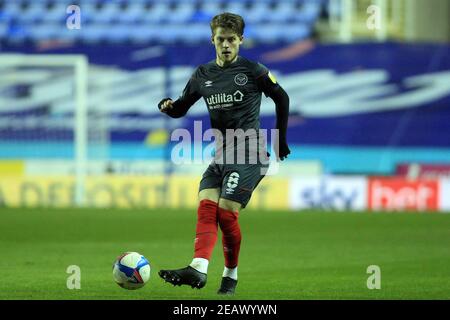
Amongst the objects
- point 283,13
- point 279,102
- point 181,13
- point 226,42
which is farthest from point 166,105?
point 283,13

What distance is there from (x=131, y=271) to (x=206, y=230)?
2.30 ft

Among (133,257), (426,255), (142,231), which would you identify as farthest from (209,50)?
(133,257)

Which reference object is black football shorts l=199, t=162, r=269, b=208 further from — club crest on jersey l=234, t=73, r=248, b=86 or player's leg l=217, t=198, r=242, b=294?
club crest on jersey l=234, t=73, r=248, b=86

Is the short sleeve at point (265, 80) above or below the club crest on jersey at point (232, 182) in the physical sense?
above

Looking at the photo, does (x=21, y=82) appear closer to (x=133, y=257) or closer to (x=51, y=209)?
(x=51, y=209)

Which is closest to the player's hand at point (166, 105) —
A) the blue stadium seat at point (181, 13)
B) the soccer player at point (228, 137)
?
the soccer player at point (228, 137)

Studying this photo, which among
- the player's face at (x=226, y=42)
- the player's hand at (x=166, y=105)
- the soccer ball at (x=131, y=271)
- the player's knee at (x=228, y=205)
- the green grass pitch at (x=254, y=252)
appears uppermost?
the player's face at (x=226, y=42)

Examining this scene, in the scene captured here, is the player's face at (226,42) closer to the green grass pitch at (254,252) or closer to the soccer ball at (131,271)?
the soccer ball at (131,271)

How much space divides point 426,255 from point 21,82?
11.9m

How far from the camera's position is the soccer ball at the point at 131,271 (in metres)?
8.48

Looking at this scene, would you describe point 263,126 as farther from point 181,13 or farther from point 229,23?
point 229,23

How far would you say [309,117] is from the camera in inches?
876

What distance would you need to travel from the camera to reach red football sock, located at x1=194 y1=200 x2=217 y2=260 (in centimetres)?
823

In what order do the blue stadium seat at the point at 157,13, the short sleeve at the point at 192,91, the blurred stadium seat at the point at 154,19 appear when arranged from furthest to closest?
the blue stadium seat at the point at 157,13, the blurred stadium seat at the point at 154,19, the short sleeve at the point at 192,91
